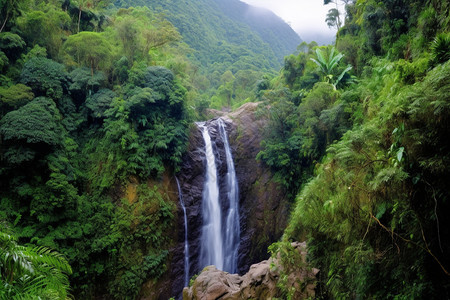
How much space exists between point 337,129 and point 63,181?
11.1 metres

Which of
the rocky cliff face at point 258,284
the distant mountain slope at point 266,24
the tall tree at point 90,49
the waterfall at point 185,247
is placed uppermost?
the distant mountain slope at point 266,24

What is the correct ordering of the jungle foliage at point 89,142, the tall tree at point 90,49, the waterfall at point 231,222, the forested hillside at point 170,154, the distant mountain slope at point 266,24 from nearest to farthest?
1. the forested hillside at point 170,154
2. the jungle foliage at point 89,142
3. the tall tree at point 90,49
4. the waterfall at point 231,222
5. the distant mountain slope at point 266,24

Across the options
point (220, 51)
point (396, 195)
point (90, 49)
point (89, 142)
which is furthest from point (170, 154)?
point (220, 51)

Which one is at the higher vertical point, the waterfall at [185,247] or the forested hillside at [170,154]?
the forested hillside at [170,154]

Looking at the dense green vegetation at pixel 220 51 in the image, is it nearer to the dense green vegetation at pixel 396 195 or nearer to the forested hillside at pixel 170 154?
the forested hillside at pixel 170 154

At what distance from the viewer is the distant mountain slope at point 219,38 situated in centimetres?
4362

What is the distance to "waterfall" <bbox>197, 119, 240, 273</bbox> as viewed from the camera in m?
13.1

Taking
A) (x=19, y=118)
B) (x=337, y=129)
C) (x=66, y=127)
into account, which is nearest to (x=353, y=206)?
(x=337, y=129)

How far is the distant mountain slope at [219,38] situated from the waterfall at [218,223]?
24.3 metres

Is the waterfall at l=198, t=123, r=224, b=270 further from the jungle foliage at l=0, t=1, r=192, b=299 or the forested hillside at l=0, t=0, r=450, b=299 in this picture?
the jungle foliage at l=0, t=1, r=192, b=299

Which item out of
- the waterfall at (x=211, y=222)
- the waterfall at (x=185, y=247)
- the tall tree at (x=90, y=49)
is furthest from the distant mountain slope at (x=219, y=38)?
the waterfall at (x=185, y=247)

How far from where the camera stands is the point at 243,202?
14930 mm

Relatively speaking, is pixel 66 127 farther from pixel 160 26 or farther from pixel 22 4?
pixel 160 26

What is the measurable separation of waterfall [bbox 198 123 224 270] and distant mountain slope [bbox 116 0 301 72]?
79.5 feet
